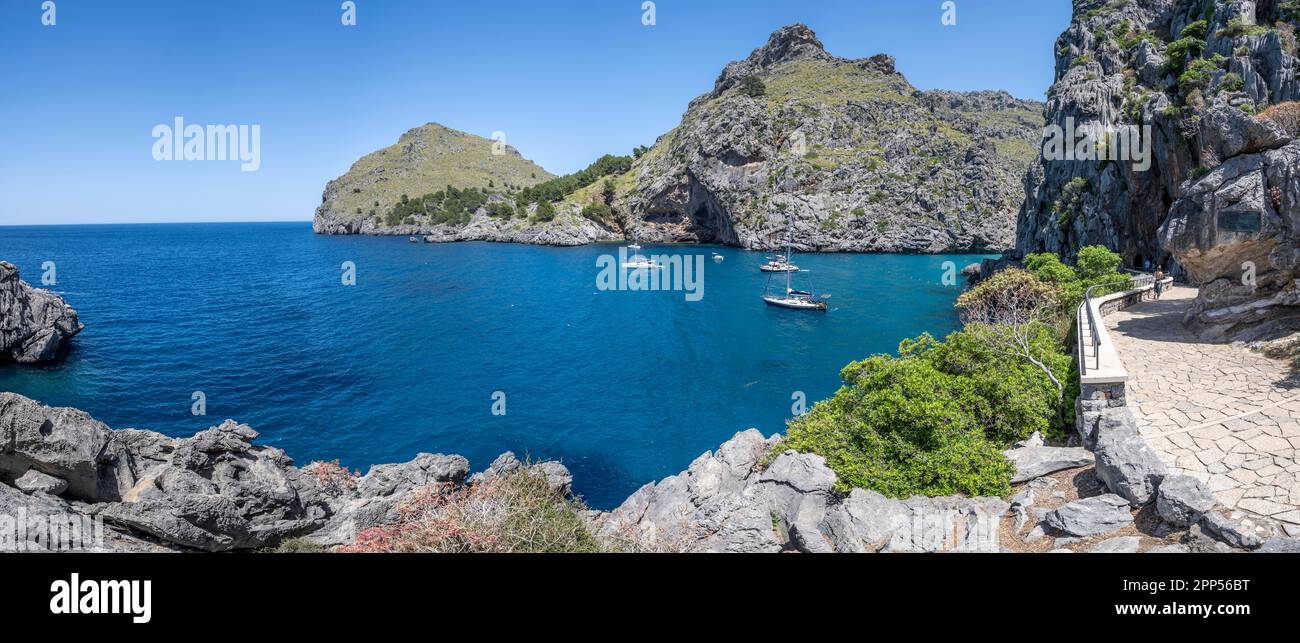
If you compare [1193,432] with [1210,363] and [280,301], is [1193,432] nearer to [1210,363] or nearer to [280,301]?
[1210,363]

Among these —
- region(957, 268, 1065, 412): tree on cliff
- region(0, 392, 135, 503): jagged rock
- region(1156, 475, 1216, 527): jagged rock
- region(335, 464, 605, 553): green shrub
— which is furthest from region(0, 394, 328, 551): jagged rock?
region(957, 268, 1065, 412): tree on cliff

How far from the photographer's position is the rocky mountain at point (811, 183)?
349 feet

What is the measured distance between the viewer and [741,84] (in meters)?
141

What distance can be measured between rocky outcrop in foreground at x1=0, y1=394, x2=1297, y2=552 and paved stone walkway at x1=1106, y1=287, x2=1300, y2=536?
39.6 inches

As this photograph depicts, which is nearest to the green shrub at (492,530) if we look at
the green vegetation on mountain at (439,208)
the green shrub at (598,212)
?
the green shrub at (598,212)

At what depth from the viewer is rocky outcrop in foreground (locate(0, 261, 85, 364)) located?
3916 cm

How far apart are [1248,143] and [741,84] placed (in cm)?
13579

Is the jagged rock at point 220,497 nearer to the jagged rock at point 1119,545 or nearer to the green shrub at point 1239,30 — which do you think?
the jagged rock at point 1119,545

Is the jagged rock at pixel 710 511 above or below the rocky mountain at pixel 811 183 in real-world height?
below

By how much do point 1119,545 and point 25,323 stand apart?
60824 mm

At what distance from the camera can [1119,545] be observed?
838 cm

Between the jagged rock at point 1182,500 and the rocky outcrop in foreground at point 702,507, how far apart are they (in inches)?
0.8

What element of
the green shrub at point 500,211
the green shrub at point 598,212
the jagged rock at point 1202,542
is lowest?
the jagged rock at point 1202,542
